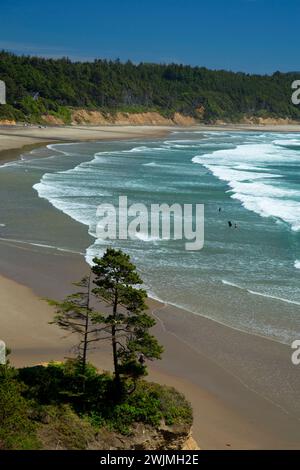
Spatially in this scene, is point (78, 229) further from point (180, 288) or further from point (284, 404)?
point (284, 404)

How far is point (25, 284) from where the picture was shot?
2364cm

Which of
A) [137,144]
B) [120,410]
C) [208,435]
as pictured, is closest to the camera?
[120,410]

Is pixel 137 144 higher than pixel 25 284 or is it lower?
higher

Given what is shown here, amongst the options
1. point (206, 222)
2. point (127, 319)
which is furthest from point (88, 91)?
point (127, 319)

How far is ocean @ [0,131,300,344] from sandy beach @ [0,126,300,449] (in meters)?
1.18

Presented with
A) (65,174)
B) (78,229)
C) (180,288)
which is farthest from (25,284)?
(65,174)

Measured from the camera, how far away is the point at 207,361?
693 inches

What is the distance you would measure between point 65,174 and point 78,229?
22.0 meters

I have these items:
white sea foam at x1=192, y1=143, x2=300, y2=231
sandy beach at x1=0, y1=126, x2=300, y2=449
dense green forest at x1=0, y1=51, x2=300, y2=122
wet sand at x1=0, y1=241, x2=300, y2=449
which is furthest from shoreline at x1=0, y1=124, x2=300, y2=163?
wet sand at x1=0, y1=241, x2=300, y2=449

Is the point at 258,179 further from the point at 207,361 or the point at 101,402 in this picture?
the point at 101,402

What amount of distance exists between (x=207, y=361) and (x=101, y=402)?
221 inches

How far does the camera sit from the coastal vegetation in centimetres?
1167

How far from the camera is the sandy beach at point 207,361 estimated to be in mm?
14141

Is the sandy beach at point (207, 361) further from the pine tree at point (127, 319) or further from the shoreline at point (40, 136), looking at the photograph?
the shoreline at point (40, 136)
